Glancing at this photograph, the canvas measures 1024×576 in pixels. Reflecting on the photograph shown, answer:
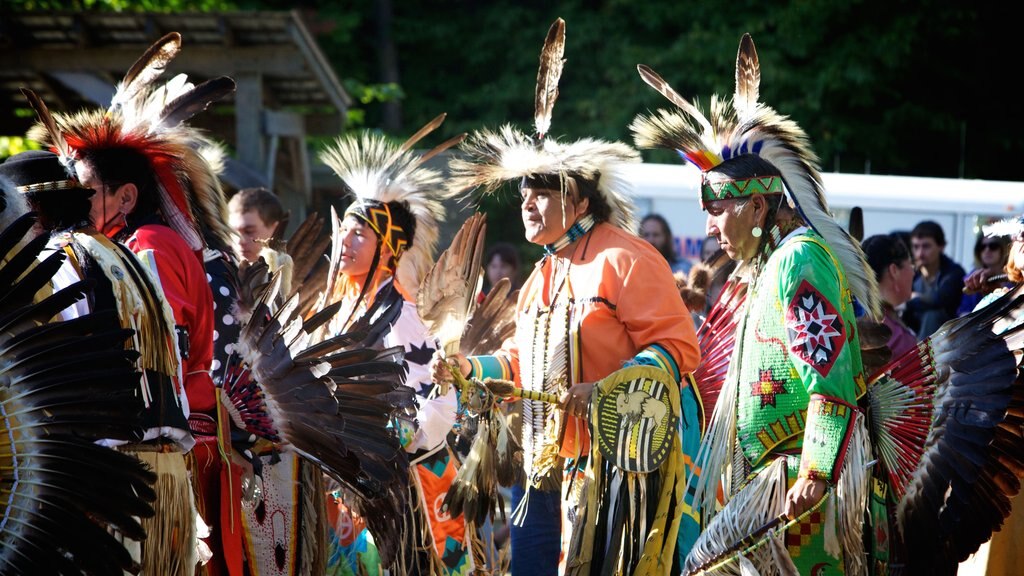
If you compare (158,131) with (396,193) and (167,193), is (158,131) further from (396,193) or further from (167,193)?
(396,193)

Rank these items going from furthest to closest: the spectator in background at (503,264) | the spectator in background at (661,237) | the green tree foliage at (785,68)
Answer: the green tree foliage at (785,68) < the spectator in background at (503,264) < the spectator in background at (661,237)

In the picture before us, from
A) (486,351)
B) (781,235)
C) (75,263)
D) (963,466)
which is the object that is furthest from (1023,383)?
(75,263)

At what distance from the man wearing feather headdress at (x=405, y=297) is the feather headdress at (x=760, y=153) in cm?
102

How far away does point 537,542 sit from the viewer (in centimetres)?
375

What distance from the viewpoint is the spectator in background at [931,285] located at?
6332 mm

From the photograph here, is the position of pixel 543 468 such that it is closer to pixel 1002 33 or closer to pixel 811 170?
pixel 811 170

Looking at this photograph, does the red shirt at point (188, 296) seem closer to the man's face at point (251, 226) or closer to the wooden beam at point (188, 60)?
the man's face at point (251, 226)

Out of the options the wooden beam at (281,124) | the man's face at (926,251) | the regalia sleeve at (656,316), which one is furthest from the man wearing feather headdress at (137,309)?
the wooden beam at (281,124)

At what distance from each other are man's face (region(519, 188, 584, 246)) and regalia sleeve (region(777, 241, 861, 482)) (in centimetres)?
91

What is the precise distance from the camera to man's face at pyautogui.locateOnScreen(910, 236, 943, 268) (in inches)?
265

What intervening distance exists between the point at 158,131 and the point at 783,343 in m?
1.76

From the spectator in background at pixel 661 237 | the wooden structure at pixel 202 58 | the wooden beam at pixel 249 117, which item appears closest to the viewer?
the spectator in background at pixel 661 237

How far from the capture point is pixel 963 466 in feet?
10.3

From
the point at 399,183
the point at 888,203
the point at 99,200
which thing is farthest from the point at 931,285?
the point at 99,200
